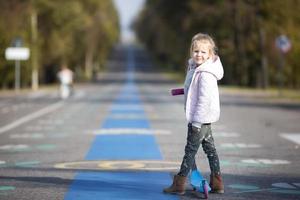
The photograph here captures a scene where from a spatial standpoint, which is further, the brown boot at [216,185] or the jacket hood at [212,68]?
the brown boot at [216,185]

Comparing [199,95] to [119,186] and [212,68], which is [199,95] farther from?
[119,186]

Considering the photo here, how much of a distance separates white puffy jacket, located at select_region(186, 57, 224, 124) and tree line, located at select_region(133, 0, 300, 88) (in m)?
43.9

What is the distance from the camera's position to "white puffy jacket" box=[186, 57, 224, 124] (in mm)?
7711

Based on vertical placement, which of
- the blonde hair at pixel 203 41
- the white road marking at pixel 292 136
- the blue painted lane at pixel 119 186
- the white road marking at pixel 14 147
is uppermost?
the blonde hair at pixel 203 41

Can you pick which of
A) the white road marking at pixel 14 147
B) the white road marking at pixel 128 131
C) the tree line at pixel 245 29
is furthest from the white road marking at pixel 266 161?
the tree line at pixel 245 29

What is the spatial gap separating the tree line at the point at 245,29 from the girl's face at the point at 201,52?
144ft

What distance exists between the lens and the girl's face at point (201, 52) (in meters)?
7.72

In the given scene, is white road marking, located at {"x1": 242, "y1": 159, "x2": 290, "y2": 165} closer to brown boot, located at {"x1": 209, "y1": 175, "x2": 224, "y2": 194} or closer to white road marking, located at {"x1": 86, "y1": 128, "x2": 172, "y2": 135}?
brown boot, located at {"x1": 209, "y1": 175, "x2": 224, "y2": 194}

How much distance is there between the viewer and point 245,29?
196 feet

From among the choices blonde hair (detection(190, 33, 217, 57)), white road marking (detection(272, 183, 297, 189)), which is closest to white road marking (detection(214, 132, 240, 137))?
white road marking (detection(272, 183, 297, 189))

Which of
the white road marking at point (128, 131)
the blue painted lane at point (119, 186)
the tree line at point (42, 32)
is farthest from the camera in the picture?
the tree line at point (42, 32)

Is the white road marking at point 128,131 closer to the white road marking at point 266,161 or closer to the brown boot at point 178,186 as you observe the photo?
the white road marking at point 266,161

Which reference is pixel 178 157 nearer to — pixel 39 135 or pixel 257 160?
pixel 257 160

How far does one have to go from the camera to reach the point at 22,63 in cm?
5484
